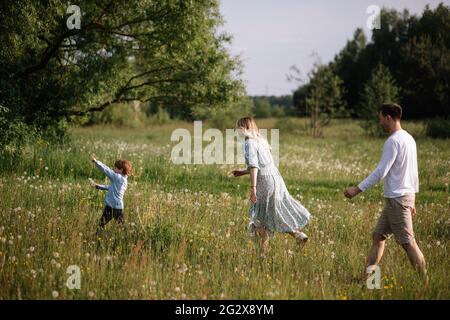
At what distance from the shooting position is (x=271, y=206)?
6812mm

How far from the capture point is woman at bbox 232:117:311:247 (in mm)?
6727

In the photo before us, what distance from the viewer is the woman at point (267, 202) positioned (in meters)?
6.73

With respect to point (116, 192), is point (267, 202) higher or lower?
lower

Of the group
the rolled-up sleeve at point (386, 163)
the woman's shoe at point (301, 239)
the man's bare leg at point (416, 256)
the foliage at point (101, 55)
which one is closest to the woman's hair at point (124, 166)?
the woman's shoe at point (301, 239)

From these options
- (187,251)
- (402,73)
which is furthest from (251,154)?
(402,73)

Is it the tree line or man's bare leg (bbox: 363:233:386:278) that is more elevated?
the tree line

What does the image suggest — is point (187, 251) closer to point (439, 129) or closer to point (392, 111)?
point (392, 111)

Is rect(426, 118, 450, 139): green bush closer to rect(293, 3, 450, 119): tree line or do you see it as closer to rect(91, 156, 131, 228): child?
rect(293, 3, 450, 119): tree line

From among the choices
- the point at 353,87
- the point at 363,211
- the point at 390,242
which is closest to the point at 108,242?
the point at 390,242

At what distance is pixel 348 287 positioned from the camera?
544cm

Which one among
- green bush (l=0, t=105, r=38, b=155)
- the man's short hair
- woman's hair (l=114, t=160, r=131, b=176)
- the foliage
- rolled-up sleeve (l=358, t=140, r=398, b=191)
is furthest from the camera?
the foliage

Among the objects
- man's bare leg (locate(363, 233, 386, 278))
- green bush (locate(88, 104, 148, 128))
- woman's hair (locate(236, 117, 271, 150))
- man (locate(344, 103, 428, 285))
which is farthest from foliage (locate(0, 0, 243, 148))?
green bush (locate(88, 104, 148, 128))

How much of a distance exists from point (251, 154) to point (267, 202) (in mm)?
797
